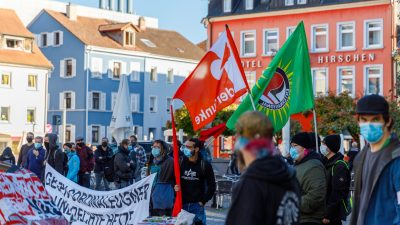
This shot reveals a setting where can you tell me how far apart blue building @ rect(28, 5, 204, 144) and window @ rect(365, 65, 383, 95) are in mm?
26683

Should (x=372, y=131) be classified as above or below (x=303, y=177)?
above

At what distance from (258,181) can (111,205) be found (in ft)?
30.1

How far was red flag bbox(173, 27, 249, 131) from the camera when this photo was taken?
40.4 ft

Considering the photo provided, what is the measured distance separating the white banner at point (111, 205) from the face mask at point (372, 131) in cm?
725

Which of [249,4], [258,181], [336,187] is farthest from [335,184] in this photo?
[249,4]

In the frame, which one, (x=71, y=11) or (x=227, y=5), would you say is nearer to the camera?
(x=227, y=5)

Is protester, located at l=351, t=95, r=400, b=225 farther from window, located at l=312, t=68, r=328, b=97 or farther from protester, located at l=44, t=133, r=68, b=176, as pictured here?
window, located at l=312, t=68, r=328, b=97

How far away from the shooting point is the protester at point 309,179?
8.88 metres

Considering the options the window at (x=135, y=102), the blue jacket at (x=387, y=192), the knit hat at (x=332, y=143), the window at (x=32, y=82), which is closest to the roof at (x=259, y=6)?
the window at (x=32, y=82)

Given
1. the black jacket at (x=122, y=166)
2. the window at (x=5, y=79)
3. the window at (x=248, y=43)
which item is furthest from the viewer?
the window at (x=5, y=79)

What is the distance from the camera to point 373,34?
5319 cm

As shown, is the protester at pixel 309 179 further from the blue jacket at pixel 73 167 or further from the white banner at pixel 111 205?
the blue jacket at pixel 73 167

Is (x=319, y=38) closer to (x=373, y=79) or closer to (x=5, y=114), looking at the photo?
(x=373, y=79)

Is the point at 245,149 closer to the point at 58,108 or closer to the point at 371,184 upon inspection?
the point at 371,184
